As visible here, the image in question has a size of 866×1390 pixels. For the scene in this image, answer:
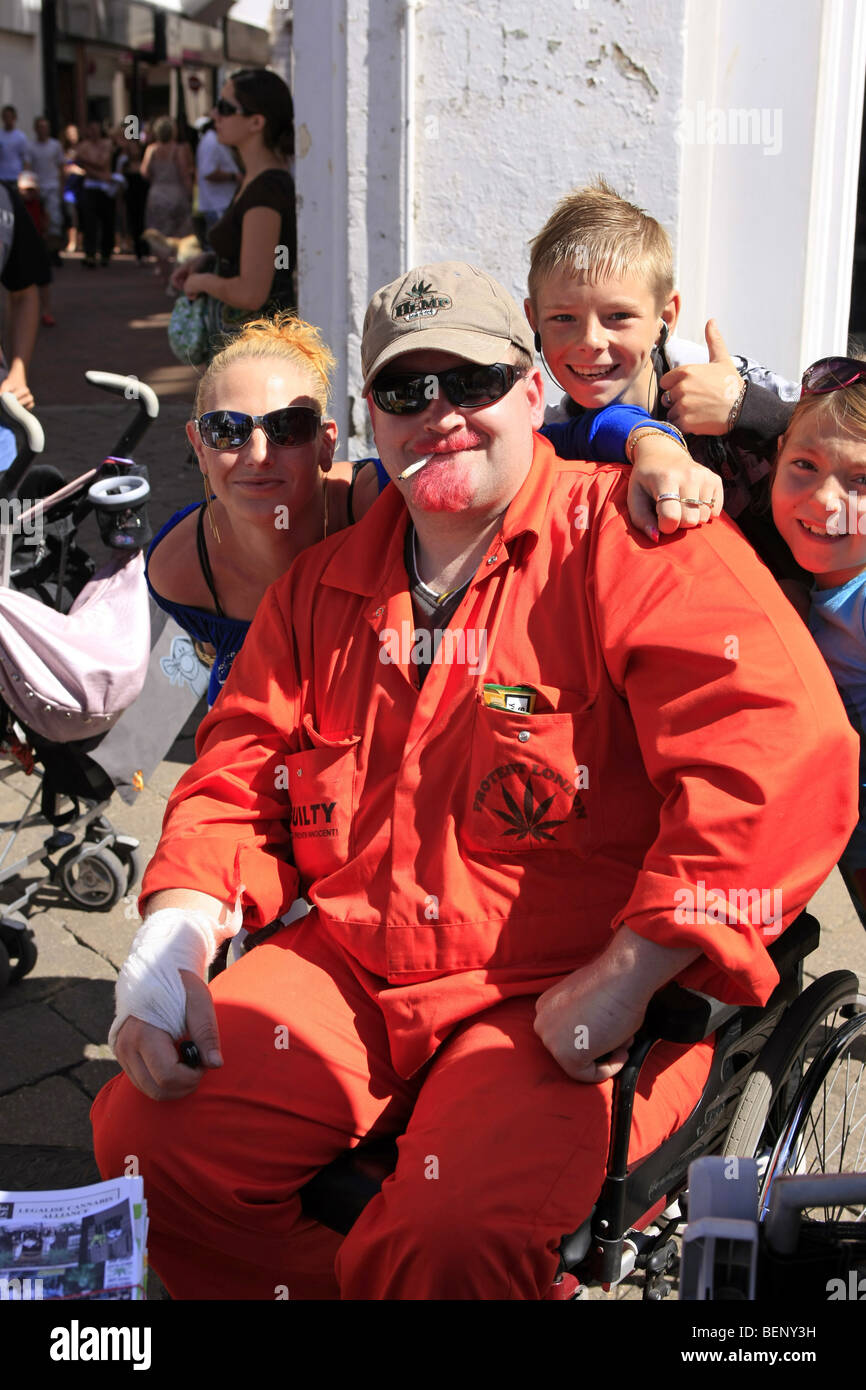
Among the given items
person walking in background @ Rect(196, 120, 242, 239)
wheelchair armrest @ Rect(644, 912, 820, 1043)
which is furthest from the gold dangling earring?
person walking in background @ Rect(196, 120, 242, 239)

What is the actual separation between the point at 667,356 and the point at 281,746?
1222 mm

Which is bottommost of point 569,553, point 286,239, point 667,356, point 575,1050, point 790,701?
point 575,1050

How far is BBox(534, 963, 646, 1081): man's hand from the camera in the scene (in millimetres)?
1908

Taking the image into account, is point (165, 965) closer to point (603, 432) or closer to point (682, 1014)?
point (682, 1014)

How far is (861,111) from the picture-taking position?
4059mm

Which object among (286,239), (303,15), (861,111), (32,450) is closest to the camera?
(32,450)

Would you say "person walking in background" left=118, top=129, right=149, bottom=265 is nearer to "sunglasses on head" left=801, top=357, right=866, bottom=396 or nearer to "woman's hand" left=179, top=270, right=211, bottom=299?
"woman's hand" left=179, top=270, right=211, bottom=299

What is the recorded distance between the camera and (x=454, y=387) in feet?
7.19

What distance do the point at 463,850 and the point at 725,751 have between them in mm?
476

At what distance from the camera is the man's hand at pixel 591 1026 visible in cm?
191

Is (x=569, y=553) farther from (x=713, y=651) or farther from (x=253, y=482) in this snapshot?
(x=253, y=482)

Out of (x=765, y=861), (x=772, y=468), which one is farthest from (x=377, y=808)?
(x=772, y=468)

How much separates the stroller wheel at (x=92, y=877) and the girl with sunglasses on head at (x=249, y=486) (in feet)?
3.59

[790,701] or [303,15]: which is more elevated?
[303,15]
